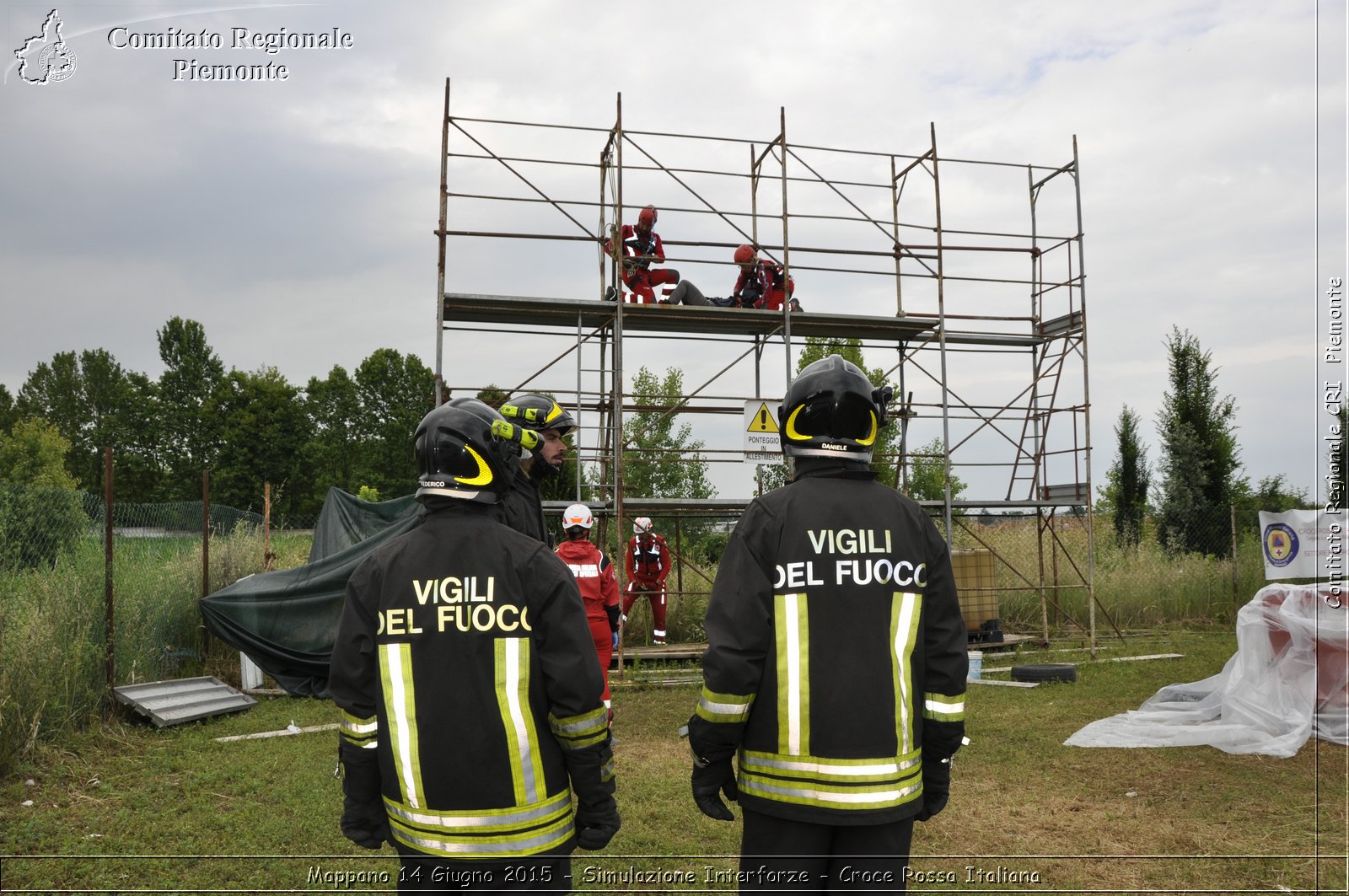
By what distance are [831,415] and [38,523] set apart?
1227 cm

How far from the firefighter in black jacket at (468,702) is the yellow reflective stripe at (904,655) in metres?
0.95

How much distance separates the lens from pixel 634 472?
22.0 m

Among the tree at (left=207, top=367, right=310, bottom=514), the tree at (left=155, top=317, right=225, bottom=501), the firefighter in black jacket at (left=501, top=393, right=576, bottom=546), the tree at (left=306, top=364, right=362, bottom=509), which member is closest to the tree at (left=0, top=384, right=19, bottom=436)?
the tree at (left=155, top=317, right=225, bottom=501)

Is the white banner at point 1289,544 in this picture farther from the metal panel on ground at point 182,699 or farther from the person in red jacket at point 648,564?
the metal panel on ground at point 182,699

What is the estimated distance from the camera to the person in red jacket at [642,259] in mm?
13289

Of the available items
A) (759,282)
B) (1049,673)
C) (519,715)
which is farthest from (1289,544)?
(519,715)

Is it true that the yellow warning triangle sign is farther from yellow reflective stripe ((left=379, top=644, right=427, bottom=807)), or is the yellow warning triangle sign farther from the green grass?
yellow reflective stripe ((left=379, top=644, right=427, bottom=807))

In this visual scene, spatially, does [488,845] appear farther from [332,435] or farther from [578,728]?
[332,435]

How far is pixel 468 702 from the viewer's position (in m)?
2.77

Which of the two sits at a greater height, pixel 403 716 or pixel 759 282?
pixel 759 282

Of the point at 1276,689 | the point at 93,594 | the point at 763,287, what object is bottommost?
the point at 1276,689

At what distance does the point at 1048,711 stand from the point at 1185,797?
3353 mm

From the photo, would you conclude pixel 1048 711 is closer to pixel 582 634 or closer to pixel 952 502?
pixel 952 502

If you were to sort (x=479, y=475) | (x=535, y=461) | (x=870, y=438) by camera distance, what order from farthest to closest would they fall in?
(x=535, y=461), (x=870, y=438), (x=479, y=475)
